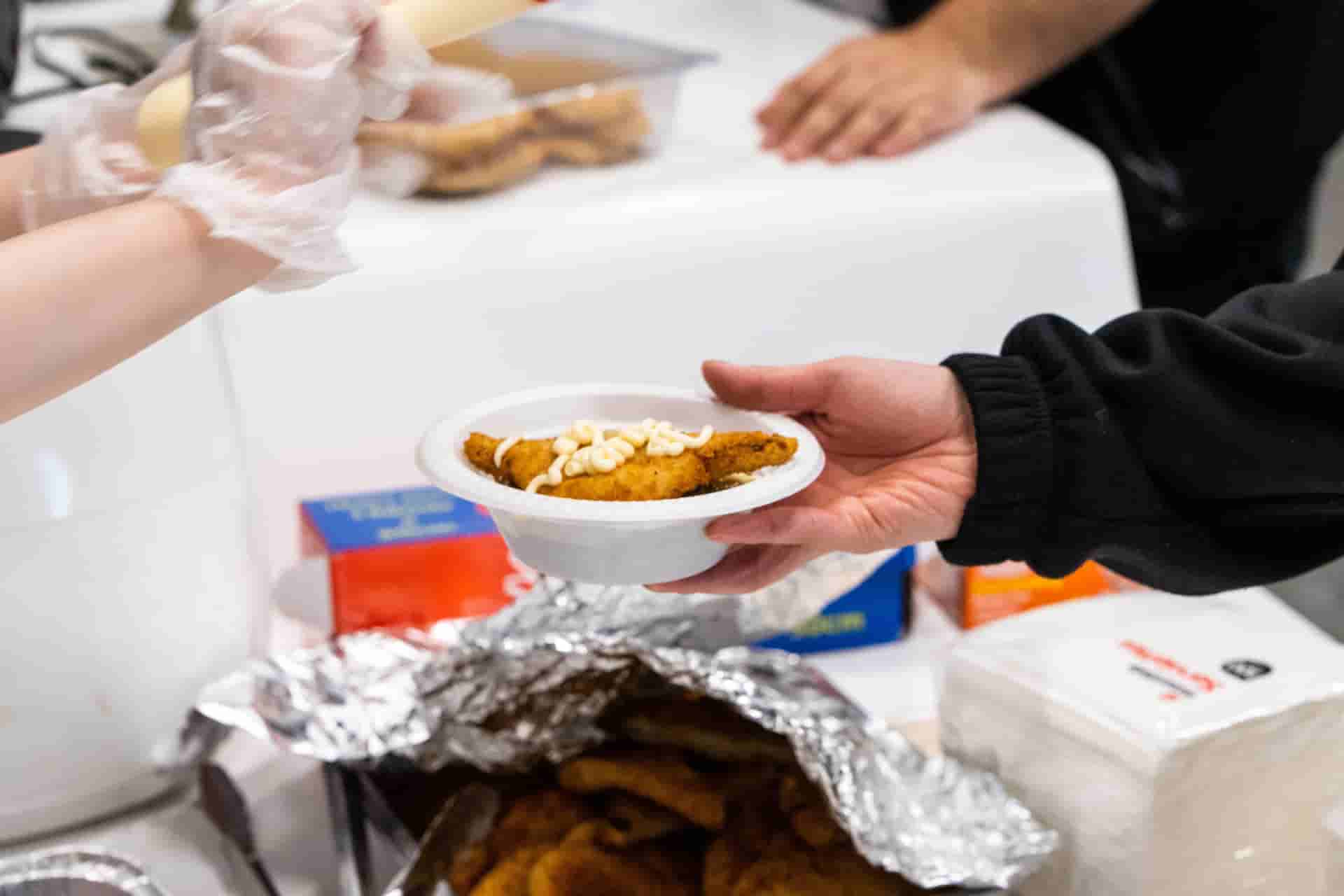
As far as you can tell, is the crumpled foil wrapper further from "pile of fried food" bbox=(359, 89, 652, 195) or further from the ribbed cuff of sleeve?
"pile of fried food" bbox=(359, 89, 652, 195)

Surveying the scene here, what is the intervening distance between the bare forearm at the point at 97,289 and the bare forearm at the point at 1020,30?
44.8 inches

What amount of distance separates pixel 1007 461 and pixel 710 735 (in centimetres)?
27

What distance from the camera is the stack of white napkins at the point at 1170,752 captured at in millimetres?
819

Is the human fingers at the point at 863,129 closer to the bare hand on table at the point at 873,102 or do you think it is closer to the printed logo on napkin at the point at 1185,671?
the bare hand on table at the point at 873,102

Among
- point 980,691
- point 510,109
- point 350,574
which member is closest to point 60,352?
point 350,574

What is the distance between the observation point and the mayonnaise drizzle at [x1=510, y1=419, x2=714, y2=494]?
734 millimetres

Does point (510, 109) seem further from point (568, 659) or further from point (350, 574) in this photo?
point (568, 659)

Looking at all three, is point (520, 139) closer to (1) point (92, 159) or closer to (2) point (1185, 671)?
(1) point (92, 159)

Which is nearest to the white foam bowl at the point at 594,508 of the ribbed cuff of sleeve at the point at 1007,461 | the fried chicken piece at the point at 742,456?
→ the fried chicken piece at the point at 742,456

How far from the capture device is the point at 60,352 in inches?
24.8

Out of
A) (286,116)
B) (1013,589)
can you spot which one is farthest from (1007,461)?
(286,116)

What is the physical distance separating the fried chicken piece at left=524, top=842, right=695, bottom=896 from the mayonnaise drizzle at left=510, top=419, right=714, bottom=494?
0.83 ft

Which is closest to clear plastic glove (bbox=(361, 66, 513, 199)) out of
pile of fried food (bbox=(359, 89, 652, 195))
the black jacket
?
pile of fried food (bbox=(359, 89, 652, 195))

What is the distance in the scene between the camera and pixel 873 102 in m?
1.51
